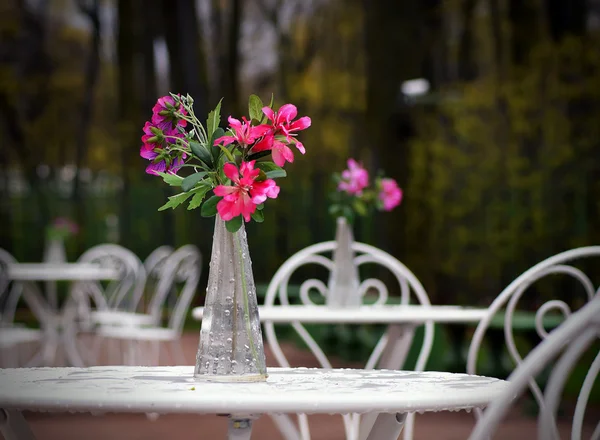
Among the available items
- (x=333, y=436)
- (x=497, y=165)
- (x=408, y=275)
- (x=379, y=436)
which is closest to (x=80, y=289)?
(x=497, y=165)

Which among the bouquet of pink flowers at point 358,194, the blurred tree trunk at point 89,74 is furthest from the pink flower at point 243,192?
the blurred tree trunk at point 89,74

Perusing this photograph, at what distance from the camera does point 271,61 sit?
16.2 m

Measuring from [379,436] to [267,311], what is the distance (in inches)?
52.5

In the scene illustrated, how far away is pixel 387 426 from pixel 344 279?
5.92 feet

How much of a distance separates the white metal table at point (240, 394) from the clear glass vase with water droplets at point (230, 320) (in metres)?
0.04

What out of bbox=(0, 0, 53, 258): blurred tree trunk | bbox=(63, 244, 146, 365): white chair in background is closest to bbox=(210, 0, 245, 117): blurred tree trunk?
bbox=(0, 0, 53, 258): blurred tree trunk

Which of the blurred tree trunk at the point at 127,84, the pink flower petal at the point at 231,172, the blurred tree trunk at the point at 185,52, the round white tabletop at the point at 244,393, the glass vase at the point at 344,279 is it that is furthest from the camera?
the blurred tree trunk at the point at 127,84

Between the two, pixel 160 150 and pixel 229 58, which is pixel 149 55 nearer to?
pixel 229 58

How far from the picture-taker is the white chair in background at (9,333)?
19.8 ft

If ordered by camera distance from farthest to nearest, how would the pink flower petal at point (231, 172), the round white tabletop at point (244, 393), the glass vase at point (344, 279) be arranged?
the glass vase at point (344, 279) < the pink flower petal at point (231, 172) < the round white tabletop at point (244, 393)

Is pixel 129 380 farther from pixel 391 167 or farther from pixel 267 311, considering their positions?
pixel 391 167

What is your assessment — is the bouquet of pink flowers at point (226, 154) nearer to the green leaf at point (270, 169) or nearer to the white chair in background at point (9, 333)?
the green leaf at point (270, 169)

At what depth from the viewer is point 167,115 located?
2029mm

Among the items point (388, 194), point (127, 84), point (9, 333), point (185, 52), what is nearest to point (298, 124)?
point (388, 194)
